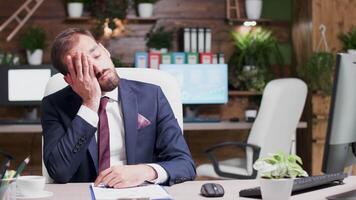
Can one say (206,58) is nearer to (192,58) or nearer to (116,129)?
(192,58)

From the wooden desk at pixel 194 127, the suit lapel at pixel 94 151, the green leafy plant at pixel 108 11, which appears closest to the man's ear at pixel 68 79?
the suit lapel at pixel 94 151

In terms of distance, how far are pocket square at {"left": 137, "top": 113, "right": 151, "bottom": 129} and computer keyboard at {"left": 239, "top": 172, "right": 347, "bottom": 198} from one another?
0.56 meters

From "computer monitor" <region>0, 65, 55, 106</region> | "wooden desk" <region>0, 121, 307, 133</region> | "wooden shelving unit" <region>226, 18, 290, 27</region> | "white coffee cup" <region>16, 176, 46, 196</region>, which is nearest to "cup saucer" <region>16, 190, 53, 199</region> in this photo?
"white coffee cup" <region>16, 176, 46, 196</region>

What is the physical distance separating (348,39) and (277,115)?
59.6 inches

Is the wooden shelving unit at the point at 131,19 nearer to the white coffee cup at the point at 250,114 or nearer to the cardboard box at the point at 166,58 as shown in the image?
the cardboard box at the point at 166,58

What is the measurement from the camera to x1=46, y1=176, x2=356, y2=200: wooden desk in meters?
1.75

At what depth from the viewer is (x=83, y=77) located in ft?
6.94

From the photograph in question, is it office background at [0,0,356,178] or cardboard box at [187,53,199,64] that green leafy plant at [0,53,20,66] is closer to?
office background at [0,0,356,178]

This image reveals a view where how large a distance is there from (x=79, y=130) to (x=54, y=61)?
291 millimetres

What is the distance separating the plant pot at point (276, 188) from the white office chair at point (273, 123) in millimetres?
2337

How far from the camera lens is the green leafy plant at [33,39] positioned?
518 centimetres

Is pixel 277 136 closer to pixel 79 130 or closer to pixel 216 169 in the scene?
pixel 216 169

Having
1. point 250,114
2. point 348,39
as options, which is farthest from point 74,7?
point 348,39

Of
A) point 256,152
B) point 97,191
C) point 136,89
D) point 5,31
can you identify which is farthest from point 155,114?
point 5,31
